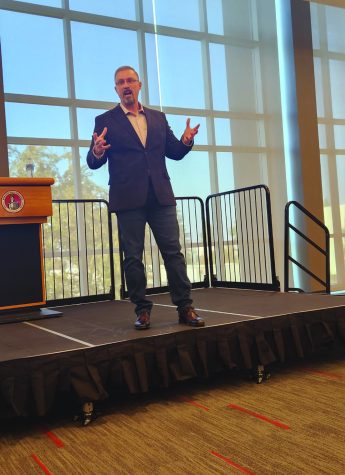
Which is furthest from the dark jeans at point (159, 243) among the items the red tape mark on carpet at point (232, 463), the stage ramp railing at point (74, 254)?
the stage ramp railing at point (74, 254)

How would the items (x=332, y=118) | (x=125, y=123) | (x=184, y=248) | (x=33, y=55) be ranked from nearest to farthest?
(x=125, y=123), (x=33, y=55), (x=184, y=248), (x=332, y=118)

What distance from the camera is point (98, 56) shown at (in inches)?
230

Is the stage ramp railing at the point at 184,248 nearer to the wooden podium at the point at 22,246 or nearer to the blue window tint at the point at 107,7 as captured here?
the blue window tint at the point at 107,7

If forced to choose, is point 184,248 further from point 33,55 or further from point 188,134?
point 188,134

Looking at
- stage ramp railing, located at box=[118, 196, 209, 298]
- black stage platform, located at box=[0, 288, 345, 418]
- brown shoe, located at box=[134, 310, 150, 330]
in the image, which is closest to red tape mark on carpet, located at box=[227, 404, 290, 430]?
black stage platform, located at box=[0, 288, 345, 418]

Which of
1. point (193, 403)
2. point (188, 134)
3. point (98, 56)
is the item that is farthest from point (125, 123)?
point (98, 56)

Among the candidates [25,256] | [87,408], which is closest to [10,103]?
[25,256]

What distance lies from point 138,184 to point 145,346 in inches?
31.2

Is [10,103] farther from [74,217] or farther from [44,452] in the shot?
[44,452]

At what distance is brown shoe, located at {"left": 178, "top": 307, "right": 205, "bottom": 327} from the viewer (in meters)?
2.60

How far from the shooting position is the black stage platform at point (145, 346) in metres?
2.12

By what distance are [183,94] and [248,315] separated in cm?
410

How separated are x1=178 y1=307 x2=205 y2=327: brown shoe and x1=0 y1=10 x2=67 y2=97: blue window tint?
3.65m

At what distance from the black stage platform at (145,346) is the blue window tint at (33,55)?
303cm
